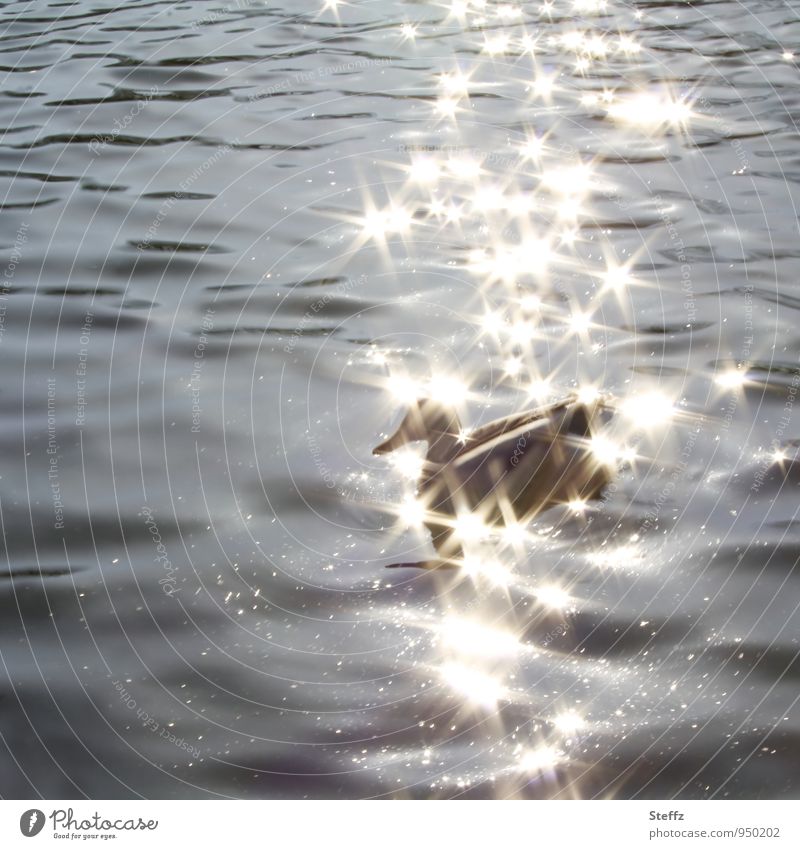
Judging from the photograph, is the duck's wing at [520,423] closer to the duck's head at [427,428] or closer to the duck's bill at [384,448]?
the duck's head at [427,428]

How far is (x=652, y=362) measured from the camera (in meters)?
3.56

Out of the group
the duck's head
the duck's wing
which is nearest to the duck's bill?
the duck's head

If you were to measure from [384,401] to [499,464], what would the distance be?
0.51 metres

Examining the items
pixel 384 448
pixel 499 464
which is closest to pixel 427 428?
pixel 384 448

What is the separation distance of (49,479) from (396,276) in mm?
1600

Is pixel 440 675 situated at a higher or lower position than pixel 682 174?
lower

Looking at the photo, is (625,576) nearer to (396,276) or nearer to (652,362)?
(652,362)

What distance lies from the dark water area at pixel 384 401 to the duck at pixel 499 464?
0.22 ft

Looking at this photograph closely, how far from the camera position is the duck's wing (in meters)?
3.29

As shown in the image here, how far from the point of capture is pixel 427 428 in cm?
336

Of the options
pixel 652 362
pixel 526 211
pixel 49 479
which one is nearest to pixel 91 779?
pixel 49 479

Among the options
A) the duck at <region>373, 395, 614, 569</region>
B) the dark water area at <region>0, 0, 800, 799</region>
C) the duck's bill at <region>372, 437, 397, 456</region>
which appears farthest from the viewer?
the duck's bill at <region>372, 437, 397, 456</region>

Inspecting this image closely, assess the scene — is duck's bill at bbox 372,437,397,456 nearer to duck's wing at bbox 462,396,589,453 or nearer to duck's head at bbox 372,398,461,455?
duck's head at bbox 372,398,461,455

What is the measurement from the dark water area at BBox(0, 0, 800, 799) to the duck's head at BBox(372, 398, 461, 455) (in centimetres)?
7
